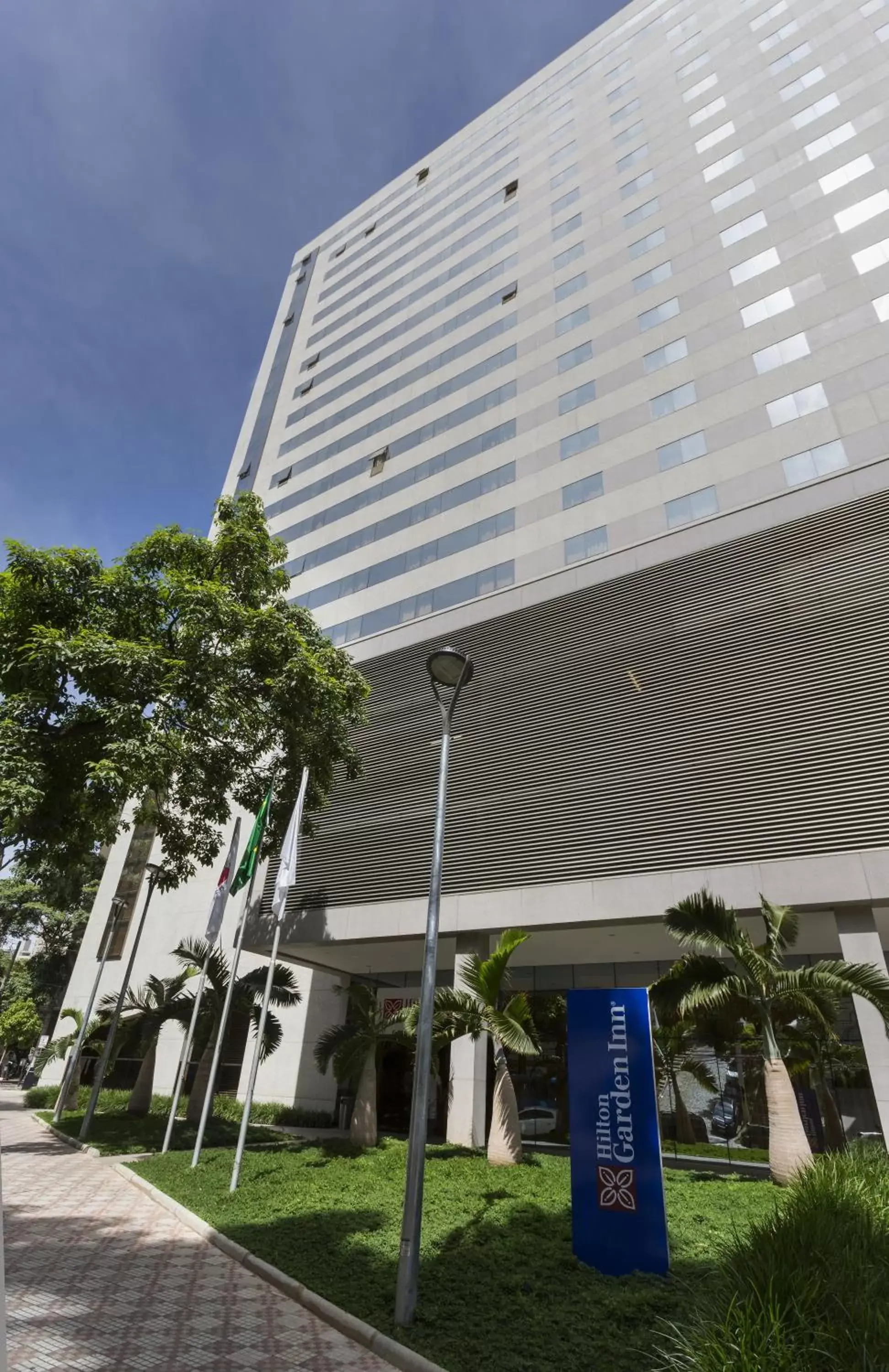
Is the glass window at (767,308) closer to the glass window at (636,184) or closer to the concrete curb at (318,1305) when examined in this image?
the glass window at (636,184)

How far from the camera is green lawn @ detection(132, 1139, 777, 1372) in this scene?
630 centimetres

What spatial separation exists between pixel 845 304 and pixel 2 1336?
28.3 metres

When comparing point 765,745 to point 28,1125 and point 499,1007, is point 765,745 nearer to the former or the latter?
point 499,1007

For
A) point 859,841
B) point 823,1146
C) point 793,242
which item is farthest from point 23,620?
point 793,242

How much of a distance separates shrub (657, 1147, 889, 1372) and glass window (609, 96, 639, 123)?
141 ft

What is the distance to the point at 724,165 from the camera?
1125 inches

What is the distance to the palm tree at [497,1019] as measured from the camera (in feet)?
45.9

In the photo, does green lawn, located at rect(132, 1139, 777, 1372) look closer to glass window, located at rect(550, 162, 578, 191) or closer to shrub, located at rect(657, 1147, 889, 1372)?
shrub, located at rect(657, 1147, 889, 1372)

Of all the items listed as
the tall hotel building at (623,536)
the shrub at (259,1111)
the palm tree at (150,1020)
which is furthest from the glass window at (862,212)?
the shrub at (259,1111)

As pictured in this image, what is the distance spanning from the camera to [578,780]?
18594 mm

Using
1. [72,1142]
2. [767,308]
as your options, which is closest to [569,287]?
[767,308]

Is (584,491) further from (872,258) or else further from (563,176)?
(563,176)

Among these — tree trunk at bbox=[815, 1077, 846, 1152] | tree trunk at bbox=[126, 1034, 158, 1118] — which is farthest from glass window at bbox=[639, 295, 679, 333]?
tree trunk at bbox=[126, 1034, 158, 1118]

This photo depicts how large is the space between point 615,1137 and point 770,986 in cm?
584
